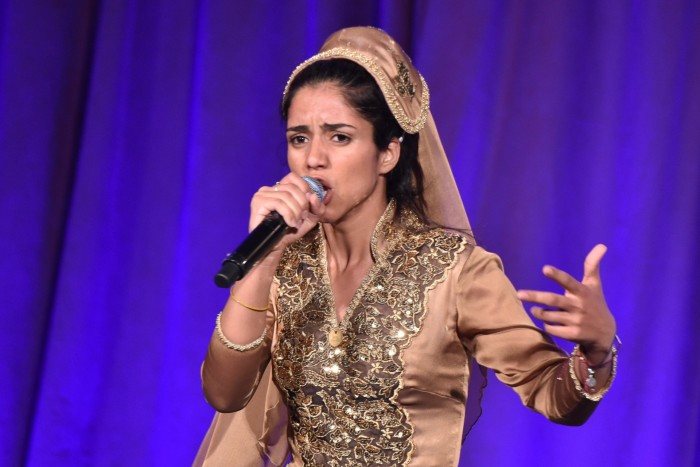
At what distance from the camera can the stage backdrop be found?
2250mm

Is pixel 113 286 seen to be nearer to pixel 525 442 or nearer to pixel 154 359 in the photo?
pixel 154 359

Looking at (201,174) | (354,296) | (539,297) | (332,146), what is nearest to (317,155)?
(332,146)

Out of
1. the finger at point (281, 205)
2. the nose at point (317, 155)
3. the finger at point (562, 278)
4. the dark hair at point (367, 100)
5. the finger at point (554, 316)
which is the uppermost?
the dark hair at point (367, 100)

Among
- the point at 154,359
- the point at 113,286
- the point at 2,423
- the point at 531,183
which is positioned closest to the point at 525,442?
the point at 531,183

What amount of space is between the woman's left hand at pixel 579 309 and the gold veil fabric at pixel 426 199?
51cm

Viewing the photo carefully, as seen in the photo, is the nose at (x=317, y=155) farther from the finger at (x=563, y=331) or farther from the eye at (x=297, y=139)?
the finger at (x=563, y=331)

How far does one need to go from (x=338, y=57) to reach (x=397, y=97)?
14 centimetres

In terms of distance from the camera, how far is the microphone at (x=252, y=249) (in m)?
1.19

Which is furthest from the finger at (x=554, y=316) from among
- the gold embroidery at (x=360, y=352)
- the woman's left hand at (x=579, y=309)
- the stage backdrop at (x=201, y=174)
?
the stage backdrop at (x=201, y=174)

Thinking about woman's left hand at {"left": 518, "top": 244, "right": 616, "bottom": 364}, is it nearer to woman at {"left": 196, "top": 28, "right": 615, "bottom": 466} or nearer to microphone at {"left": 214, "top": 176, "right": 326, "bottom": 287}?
woman at {"left": 196, "top": 28, "right": 615, "bottom": 466}

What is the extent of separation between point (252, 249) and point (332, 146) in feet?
1.41

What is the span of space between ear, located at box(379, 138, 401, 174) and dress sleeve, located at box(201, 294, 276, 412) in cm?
43

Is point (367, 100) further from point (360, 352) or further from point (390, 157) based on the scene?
point (360, 352)

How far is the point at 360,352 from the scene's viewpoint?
1668mm
